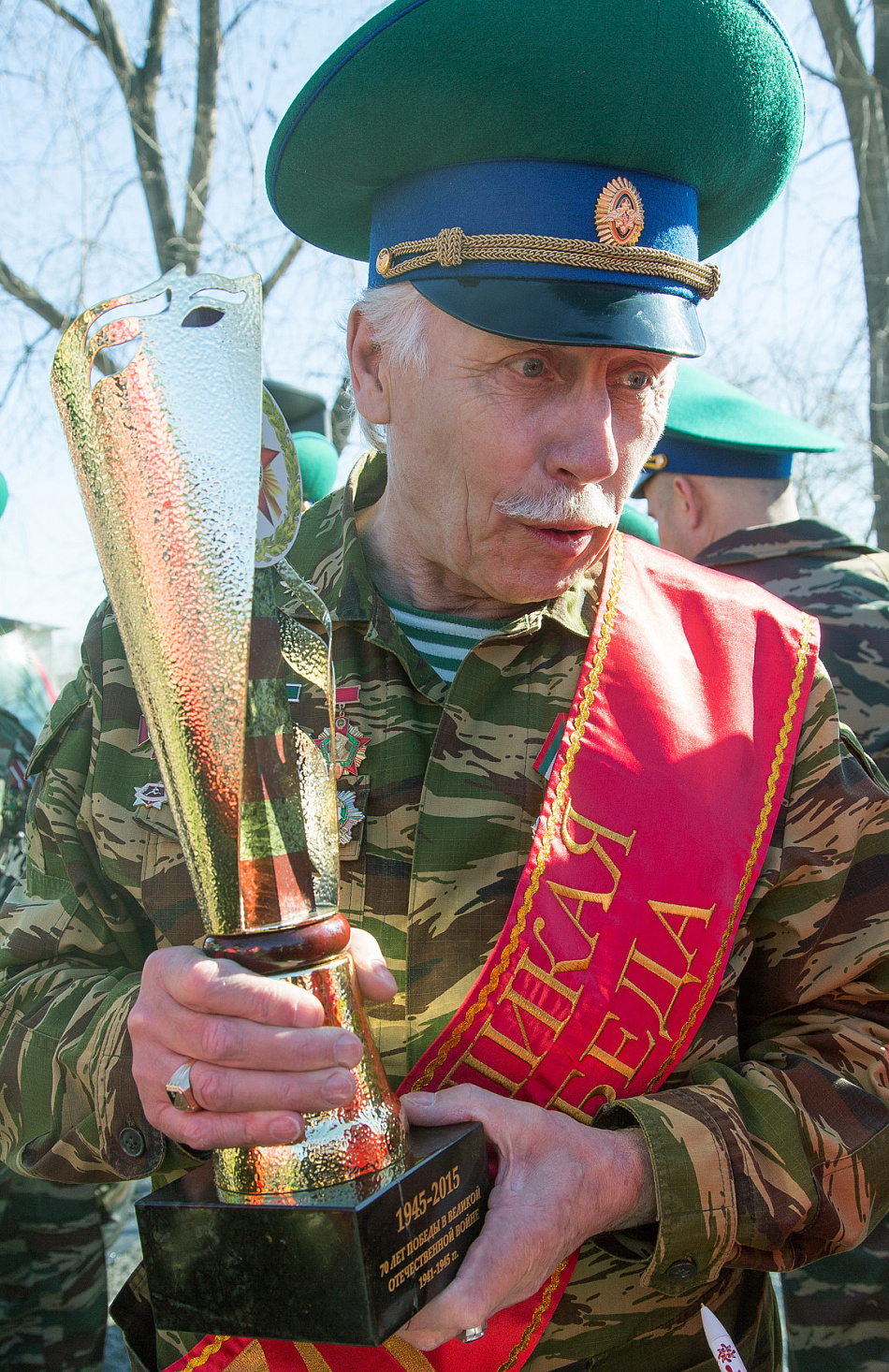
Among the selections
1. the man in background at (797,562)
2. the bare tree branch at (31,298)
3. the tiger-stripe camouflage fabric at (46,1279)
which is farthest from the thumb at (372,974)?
the bare tree branch at (31,298)

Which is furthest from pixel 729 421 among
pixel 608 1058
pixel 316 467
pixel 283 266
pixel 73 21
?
pixel 73 21

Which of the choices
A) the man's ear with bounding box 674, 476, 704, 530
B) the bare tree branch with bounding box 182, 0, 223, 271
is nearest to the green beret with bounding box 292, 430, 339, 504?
the man's ear with bounding box 674, 476, 704, 530

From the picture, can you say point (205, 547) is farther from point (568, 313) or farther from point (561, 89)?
point (561, 89)

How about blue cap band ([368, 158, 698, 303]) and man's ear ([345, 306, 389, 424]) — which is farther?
man's ear ([345, 306, 389, 424])

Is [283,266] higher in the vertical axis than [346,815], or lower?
higher

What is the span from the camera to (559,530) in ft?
5.32

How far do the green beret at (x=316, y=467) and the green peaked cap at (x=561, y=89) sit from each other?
3.60 meters

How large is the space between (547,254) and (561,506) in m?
0.33

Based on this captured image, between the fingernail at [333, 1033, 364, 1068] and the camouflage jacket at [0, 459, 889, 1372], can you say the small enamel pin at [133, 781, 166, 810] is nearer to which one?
the camouflage jacket at [0, 459, 889, 1372]

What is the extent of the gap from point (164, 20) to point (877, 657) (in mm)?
7408

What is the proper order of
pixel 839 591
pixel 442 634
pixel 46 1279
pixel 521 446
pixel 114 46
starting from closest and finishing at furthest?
pixel 521 446 → pixel 442 634 → pixel 46 1279 → pixel 839 591 → pixel 114 46

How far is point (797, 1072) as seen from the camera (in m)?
1.51

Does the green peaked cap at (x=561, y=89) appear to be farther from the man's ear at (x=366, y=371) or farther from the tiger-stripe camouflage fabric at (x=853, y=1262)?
the tiger-stripe camouflage fabric at (x=853, y=1262)

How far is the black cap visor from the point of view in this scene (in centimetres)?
149
